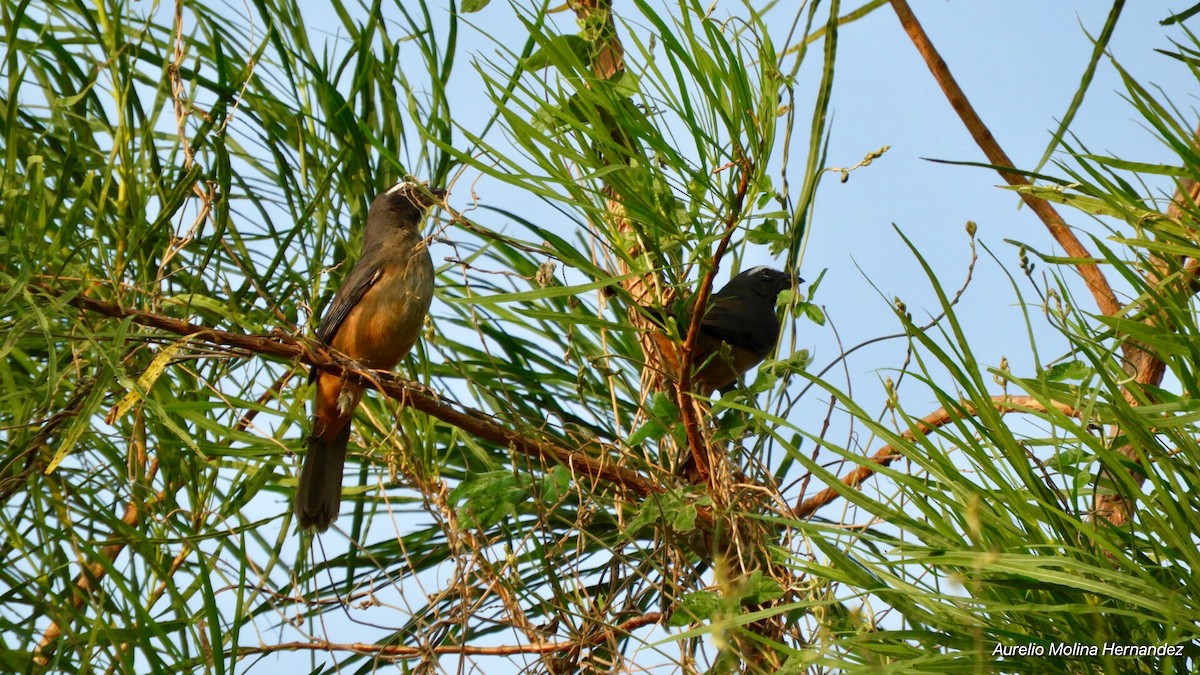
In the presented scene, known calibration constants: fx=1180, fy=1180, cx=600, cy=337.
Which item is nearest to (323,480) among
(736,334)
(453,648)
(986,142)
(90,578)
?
(90,578)

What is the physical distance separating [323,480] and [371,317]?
0.61 meters

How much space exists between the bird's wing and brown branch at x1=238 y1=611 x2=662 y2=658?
3.97 ft

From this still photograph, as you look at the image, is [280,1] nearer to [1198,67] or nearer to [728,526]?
[728,526]

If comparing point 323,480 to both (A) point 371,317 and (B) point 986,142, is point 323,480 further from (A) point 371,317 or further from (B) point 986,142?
(B) point 986,142

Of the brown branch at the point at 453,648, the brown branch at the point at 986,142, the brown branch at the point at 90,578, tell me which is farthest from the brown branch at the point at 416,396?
the brown branch at the point at 986,142

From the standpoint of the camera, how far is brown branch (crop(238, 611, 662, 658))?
2094 mm

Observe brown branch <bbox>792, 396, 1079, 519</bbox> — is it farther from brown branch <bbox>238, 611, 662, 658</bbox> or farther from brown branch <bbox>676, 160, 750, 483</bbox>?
brown branch <bbox>238, 611, 662, 658</bbox>

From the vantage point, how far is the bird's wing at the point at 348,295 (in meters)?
3.36

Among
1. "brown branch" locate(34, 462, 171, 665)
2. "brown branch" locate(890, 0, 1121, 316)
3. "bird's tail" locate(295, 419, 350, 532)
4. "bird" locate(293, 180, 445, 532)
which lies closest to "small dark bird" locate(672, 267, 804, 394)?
"bird" locate(293, 180, 445, 532)

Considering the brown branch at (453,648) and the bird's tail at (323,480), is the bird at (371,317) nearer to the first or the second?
the bird's tail at (323,480)

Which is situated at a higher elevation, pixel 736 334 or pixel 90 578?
pixel 736 334

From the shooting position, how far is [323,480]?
2932 mm

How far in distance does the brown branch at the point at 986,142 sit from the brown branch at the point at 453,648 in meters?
1.03

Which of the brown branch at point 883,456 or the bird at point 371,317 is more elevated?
the bird at point 371,317
